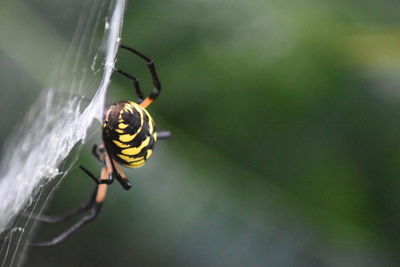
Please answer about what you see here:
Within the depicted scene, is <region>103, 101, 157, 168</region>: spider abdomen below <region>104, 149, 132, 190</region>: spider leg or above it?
above

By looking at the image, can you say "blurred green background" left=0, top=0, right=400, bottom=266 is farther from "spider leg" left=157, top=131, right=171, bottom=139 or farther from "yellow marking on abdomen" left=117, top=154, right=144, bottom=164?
"yellow marking on abdomen" left=117, top=154, right=144, bottom=164

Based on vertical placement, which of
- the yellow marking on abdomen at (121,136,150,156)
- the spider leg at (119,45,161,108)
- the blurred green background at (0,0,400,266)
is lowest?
the blurred green background at (0,0,400,266)

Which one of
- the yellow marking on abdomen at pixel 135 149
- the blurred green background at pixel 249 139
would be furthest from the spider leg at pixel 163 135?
the yellow marking on abdomen at pixel 135 149

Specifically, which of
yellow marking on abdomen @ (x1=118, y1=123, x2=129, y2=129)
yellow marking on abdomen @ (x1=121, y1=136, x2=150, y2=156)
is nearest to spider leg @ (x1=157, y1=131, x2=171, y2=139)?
yellow marking on abdomen @ (x1=121, y1=136, x2=150, y2=156)

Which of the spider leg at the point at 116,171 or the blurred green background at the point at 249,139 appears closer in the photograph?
the spider leg at the point at 116,171

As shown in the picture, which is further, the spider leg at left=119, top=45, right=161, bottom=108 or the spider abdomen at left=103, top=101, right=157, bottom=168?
the spider leg at left=119, top=45, right=161, bottom=108

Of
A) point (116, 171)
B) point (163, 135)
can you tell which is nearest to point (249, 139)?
point (163, 135)

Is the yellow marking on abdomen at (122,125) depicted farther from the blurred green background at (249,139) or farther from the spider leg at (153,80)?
the blurred green background at (249,139)
